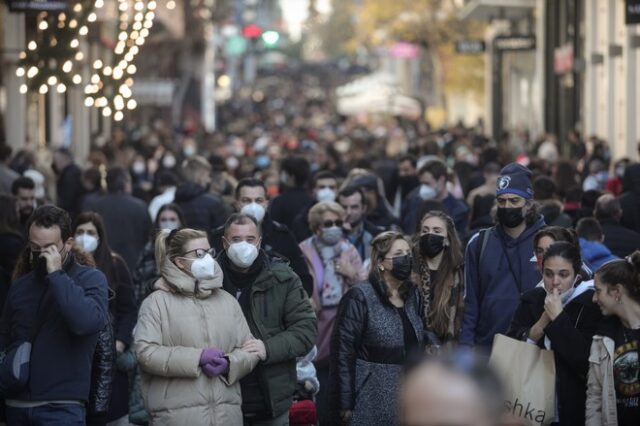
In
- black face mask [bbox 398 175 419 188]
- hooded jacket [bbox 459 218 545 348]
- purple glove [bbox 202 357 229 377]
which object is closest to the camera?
purple glove [bbox 202 357 229 377]

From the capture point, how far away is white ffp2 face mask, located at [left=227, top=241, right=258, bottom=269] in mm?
7859

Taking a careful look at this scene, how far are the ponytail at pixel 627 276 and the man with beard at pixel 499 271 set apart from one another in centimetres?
139

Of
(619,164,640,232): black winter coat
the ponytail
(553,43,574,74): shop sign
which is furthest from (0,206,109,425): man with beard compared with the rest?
(553,43,574,74): shop sign

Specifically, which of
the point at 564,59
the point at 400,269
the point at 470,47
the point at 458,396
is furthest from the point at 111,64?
the point at 470,47

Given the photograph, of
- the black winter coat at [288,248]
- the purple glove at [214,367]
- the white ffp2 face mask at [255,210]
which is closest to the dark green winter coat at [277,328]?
the purple glove at [214,367]

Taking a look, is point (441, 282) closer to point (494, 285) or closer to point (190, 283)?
point (494, 285)

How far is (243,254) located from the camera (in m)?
7.86

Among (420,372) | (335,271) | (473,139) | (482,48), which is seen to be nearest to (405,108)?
(482,48)

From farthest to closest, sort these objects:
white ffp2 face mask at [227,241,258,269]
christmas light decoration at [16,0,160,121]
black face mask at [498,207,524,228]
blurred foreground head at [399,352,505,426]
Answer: christmas light decoration at [16,0,160,121], black face mask at [498,207,524,228], white ffp2 face mask at [227,241,258,269], blurred foreground head at [399,352,505,426]

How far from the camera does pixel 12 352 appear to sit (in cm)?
716

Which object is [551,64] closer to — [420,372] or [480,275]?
[480,275]

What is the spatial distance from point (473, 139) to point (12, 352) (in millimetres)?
22757

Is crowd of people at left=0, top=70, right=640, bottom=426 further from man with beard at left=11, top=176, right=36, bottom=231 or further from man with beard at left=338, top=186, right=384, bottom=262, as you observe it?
man with beard at left=11, top=176, right=36, bottom=231

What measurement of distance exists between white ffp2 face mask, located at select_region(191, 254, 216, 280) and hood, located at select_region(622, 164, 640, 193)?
666 centimetres
